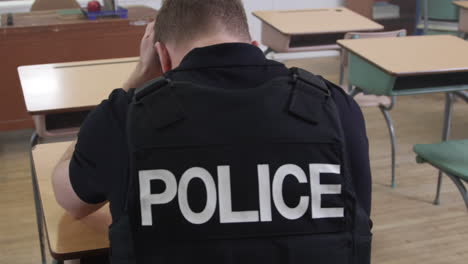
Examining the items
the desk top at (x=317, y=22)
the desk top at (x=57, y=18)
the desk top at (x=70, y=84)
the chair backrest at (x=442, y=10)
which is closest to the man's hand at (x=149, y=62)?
the desk top at (x=70, y=84)

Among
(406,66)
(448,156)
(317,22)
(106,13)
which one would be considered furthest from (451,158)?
(106,13)

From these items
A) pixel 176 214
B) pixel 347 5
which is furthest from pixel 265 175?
pixel 347 5

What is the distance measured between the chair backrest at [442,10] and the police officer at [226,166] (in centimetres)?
432

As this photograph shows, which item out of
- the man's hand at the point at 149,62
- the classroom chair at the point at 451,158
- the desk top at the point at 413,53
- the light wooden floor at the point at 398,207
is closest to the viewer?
the man's hand at the point at 149,62

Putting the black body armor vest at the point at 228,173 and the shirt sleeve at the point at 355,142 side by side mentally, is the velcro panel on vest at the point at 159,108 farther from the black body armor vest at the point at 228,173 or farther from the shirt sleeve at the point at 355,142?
the shirt sleeve at the point at 355,142

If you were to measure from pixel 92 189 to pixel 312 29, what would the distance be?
2682 millimetres

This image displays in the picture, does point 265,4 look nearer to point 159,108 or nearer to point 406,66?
point 406,66

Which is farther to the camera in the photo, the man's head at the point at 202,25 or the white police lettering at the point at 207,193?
the man's head at the point at 202,25

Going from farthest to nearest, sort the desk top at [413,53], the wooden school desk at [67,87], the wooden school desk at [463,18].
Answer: the wooden school desk at [463,18] → the desk top at [413,53] → the wooden school desk at [67,87]

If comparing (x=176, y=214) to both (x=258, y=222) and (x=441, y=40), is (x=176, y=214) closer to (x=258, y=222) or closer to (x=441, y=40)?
(x=258, y=222)

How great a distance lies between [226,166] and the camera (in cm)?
102

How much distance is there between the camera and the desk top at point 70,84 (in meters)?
2.20

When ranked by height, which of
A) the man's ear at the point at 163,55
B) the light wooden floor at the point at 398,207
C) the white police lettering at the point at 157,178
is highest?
the man's ear at the point at 163,55

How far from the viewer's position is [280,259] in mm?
1045
